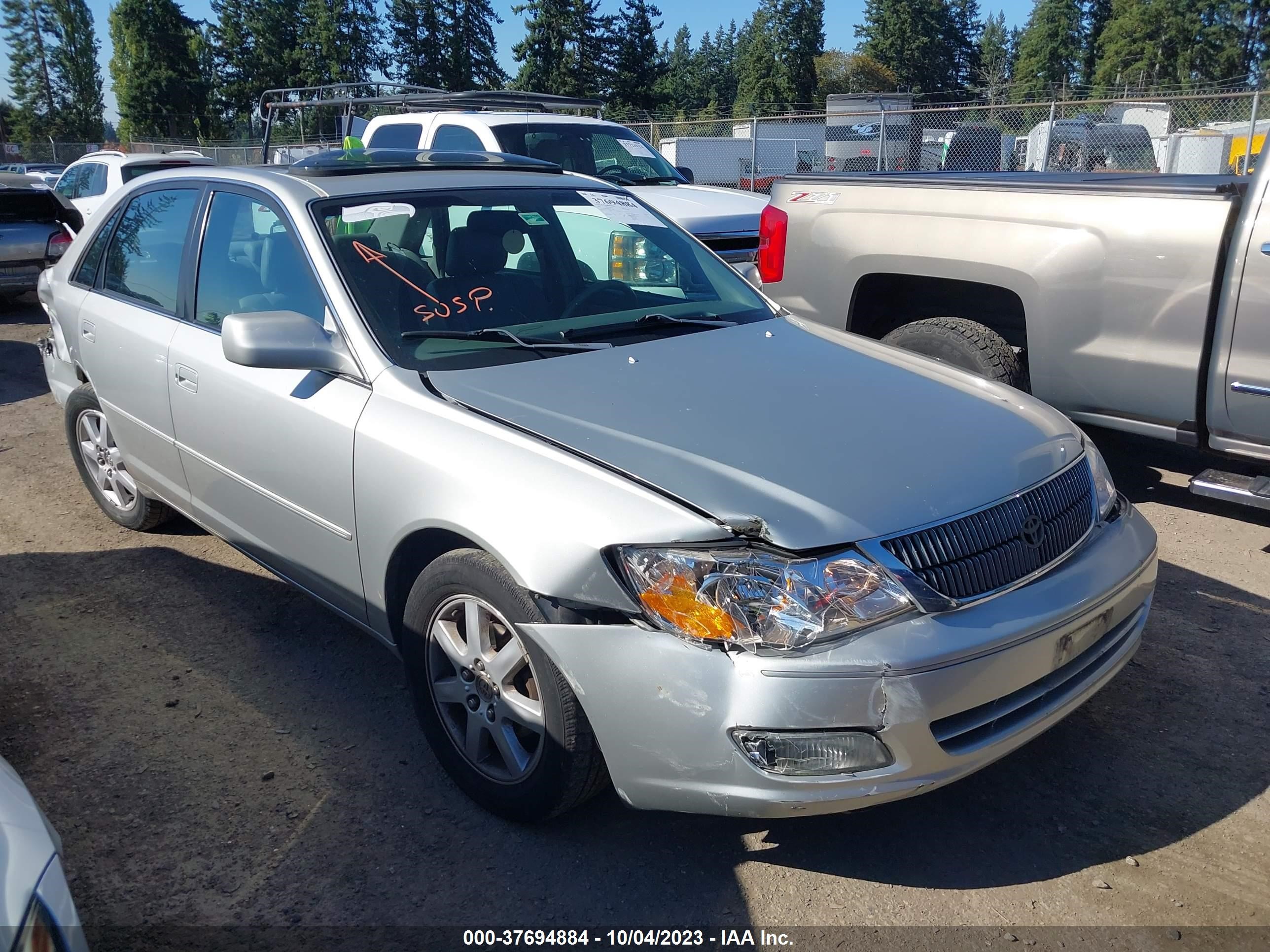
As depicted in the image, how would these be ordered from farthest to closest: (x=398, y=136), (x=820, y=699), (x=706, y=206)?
(x=398, y=136) → (x=706, y=206) → (x=820, y=699)

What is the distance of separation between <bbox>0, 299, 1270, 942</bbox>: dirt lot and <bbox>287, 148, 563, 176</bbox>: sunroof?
1.77 m

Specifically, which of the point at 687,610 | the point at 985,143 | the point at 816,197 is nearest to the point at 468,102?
the point at 816,197

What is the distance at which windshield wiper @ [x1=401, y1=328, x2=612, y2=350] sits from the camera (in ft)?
10.6

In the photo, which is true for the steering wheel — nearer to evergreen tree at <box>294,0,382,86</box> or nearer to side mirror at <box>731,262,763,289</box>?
side mirror at <box>731,262,763,289</box>

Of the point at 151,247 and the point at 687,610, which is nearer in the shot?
the point at 687,610

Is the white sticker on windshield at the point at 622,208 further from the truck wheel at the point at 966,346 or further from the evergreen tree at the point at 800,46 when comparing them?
the evergreen tree at the point at 800,46

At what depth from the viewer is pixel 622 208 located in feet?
13.8

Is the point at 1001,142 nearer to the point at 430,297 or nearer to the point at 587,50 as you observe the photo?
the point at 430,297

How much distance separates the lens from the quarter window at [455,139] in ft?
29.7

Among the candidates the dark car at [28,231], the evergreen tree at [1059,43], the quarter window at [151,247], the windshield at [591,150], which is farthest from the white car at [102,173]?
the evergreen tree at [1059,43]

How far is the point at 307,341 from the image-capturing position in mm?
3129

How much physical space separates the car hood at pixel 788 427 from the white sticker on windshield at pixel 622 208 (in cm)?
88

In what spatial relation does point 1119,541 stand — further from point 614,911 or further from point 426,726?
point 426,726

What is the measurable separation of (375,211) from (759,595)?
210cm
